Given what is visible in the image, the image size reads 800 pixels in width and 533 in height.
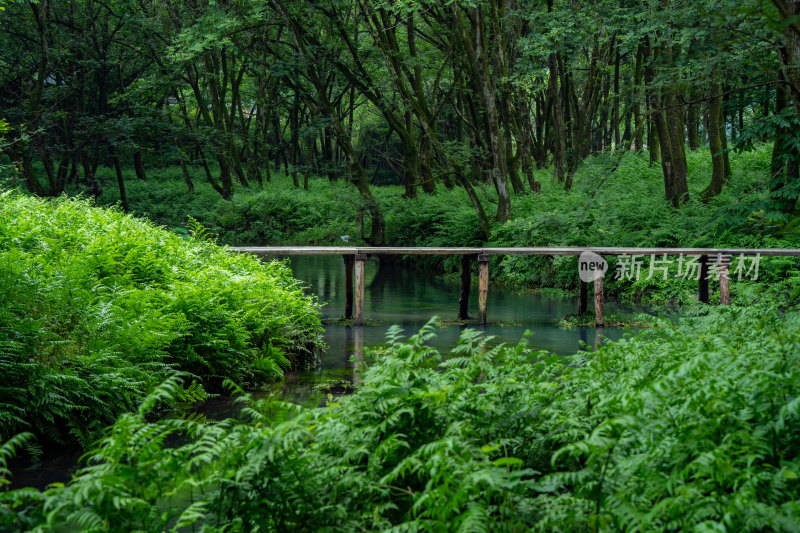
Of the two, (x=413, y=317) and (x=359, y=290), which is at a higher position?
(x=359, y=290)

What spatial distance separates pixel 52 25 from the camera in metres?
32.2

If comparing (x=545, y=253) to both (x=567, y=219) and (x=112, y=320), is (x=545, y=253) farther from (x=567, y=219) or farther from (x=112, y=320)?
(x=112, y=320)

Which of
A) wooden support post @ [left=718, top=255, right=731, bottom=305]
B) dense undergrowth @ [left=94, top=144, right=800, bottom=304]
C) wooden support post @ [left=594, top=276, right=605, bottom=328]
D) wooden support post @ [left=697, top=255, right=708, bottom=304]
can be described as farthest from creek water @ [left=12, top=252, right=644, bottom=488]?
wooden support post @ [left=718, top=255, right=731, bottom=305]

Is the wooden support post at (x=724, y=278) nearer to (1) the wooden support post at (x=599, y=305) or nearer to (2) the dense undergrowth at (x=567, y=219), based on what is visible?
(2) the dense undergrowth at (x=567, y=219)

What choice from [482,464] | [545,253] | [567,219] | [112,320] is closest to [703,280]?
[545,253]

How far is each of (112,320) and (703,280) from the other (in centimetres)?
1228

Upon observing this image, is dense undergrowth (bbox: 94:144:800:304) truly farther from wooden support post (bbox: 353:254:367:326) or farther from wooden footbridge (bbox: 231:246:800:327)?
wooden support post (bbox: 353:254:367:326)

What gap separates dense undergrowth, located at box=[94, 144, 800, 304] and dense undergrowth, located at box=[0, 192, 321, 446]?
9.45 m

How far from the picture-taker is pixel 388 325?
49.3ft

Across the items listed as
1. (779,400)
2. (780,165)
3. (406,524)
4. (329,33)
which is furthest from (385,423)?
(329,33)

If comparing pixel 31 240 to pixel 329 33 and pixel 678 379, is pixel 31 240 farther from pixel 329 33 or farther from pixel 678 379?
pixel 329 33

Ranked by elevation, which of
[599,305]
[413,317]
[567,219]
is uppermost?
[567,219]

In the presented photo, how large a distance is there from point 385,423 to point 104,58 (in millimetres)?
32560

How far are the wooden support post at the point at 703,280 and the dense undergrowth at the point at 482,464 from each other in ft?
36.9
